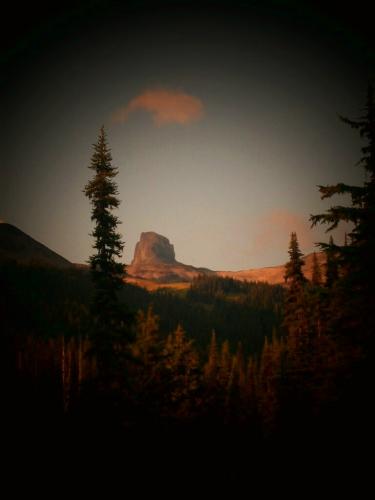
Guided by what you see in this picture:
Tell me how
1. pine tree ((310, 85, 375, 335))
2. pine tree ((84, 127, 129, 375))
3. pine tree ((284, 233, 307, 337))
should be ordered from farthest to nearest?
1. pine tree ((284, 233, 307, 337))
2. pine tree ((84, 127, 129, 375))
3. pine tree ((310, 85, 375, 335))

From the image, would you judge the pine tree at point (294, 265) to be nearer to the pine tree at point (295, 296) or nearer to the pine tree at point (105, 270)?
the pine tree at point (295, 296)

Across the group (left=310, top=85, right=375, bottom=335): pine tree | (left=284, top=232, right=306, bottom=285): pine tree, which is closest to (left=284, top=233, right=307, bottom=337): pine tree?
(left=284, top=232, right=306, bottom=285): pine tree

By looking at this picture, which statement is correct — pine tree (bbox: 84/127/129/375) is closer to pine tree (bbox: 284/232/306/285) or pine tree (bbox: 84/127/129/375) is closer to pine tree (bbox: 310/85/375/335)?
pine tree (bbox: 310/85/375/335)

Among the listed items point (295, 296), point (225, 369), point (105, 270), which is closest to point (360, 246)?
point (105, 270)

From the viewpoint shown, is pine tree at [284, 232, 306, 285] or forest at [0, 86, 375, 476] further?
pine tree at [284, 232, 306, 285]

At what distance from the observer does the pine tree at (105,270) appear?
596 inches

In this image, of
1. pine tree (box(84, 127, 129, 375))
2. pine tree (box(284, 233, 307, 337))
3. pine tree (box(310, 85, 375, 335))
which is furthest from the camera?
pine tree (box(284, 233, 307, 337))

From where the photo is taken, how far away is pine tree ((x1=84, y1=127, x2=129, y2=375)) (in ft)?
49.7

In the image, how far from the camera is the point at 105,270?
16.3 m

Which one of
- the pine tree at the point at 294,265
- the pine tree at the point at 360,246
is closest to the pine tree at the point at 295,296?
the pine tree at the point at 294,265

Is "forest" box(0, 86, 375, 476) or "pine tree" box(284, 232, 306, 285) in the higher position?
"pine tree" box(284, 232, 306, 285)

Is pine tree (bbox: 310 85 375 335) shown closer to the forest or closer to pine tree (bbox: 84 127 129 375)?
the forest

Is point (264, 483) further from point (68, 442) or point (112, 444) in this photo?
point (68, 442)

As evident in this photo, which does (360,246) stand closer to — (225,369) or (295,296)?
(295,296)
